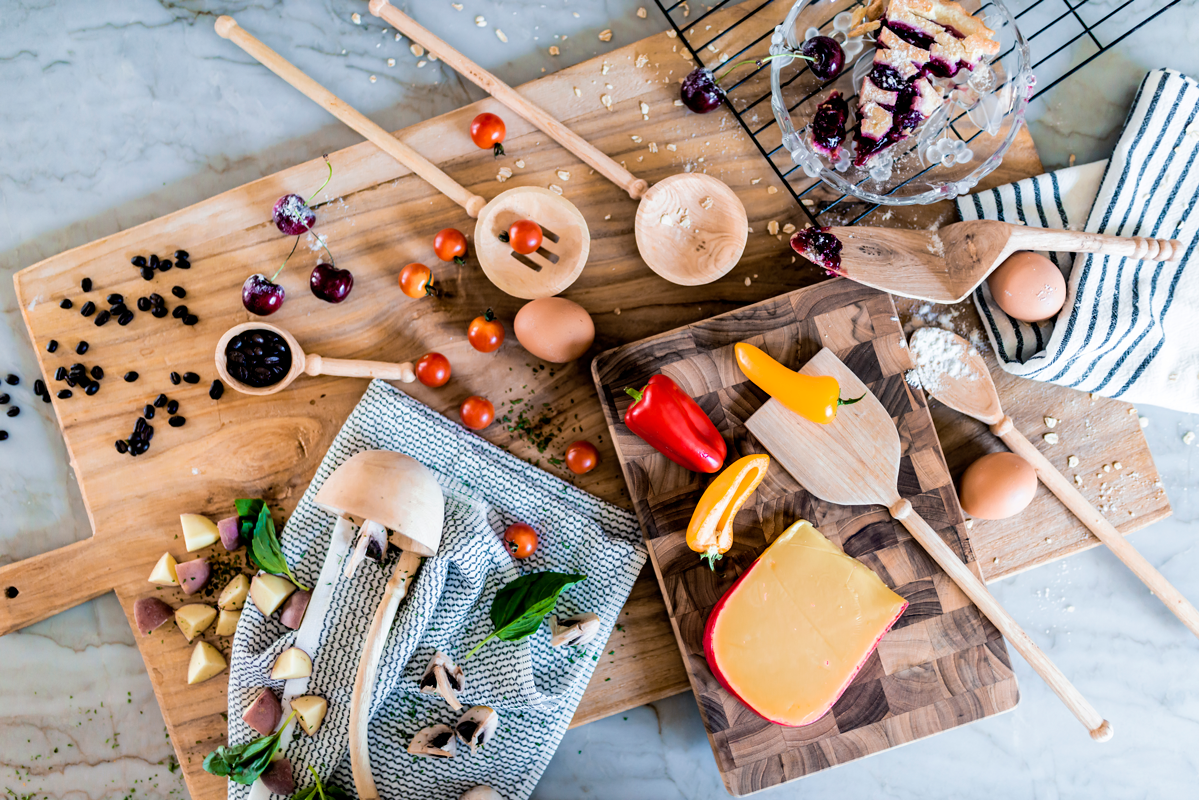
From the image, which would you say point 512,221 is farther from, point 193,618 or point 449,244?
point 193,618

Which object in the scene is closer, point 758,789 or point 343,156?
point 758,789

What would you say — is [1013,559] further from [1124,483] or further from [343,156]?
[343,156]

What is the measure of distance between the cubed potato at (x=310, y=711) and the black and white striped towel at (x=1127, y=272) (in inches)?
67.9

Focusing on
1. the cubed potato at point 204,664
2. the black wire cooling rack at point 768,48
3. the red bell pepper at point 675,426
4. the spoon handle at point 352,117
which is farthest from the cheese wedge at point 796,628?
the cubed potato at point 204,664

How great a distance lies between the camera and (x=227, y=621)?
1.65 m

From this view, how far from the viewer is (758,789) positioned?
152 centimetres

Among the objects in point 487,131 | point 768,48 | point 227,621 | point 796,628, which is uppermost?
point 768,48

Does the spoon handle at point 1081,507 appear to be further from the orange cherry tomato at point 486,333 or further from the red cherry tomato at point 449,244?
the red cherry tomato at point 449,244

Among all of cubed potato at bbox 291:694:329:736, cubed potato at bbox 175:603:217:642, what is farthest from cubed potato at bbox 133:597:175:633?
cubed potato at bbox 291:694:329:736

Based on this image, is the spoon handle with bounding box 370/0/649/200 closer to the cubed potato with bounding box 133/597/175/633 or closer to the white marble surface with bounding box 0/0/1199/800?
the white marble surface with bounding box 0/0/1199/800

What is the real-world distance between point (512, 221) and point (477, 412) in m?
0.45

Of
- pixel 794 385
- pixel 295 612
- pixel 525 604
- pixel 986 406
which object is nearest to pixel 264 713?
pixel 295 612

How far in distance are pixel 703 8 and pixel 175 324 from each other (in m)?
1.48

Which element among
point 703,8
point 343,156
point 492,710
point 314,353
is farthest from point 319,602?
point 703,8
